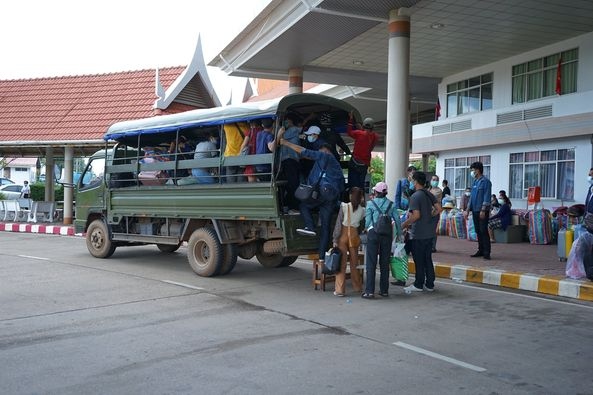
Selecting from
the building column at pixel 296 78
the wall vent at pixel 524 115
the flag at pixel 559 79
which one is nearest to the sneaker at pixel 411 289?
the wall vent at pixel 524 115

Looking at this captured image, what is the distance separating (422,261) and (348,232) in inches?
47.9

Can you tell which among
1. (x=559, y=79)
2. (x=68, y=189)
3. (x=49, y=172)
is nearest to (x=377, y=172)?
(x=49, y=172)

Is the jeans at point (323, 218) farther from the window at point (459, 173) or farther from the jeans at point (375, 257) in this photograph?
the window at point (459, 173)

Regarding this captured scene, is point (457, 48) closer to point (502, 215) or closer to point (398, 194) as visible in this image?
point (502, 215)

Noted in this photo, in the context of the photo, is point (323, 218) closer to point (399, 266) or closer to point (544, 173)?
point (399, 266)

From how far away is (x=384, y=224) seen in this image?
7.36m

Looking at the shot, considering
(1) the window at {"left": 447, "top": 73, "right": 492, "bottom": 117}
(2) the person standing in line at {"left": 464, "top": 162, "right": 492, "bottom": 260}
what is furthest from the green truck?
(1) the window at {"left": 447, "top": 73, "right": 492, "bottom": 117}

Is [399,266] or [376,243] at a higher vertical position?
[376,243]

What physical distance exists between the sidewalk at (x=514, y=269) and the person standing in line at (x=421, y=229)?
151cm

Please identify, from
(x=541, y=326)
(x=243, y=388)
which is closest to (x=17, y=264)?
(x=243, y=388)

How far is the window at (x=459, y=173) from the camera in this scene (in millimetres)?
19219

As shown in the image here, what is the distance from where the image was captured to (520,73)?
17266 millimetres

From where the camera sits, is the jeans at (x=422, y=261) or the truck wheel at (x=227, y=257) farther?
the truck wheel at (x=227, y=257)

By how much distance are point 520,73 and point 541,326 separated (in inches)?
519
